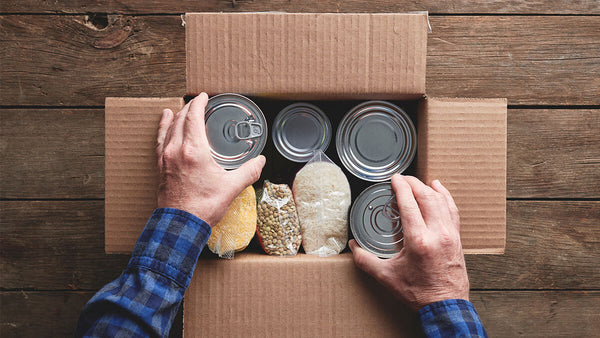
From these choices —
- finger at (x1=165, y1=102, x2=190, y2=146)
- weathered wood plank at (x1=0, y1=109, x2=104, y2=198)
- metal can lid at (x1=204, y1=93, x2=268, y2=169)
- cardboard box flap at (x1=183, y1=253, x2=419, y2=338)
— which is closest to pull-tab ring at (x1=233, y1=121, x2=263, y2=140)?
metal can lid at (x1=204, y1=93, x2=268, y2=169)

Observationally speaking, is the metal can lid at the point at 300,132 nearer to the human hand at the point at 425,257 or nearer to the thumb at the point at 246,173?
the thumb at the point at 246,173

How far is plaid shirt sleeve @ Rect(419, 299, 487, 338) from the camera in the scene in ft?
2.14

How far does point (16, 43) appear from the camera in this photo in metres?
1.18

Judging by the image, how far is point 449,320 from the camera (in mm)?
657

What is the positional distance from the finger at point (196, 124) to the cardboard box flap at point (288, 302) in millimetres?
244

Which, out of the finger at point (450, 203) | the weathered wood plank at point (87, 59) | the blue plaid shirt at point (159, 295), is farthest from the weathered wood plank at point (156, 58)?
the blue plaid shirt at point (159, 295)

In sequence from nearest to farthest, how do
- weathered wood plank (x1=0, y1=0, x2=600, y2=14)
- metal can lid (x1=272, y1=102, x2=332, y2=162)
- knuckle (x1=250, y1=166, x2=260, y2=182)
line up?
1. knuckle (x1=250, y1=166, x2=260, y2=182)
2. metal can lid (x1=272, y1=102, x2=332, y2=162)
3. weathered wood plank (x1=0, y1=0, x2=600, y2=14)

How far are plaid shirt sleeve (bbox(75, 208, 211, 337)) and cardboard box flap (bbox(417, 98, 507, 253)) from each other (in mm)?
483

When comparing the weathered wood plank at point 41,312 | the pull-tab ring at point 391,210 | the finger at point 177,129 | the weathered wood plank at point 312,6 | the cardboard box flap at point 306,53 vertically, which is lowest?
the weathered wood plank at point 41,312

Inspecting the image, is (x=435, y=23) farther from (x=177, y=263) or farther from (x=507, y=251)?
(x=177, y=263)

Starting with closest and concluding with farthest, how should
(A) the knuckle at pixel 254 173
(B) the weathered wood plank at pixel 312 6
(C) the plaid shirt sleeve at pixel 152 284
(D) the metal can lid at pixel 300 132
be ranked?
1. (C) the plaid shirt sleeve at pixel 152 284
2. (A) the knuckle at pixel 254 173
3. (D) the metal can lid at pixel 300 132
4. (B) the weathered wood plank at pixel 312 6

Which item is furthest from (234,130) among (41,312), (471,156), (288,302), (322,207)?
(41,312)

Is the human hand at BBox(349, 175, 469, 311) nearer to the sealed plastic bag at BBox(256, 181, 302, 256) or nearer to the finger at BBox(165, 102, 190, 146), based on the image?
the sealed plastic bag at BBox(256, 181, 302, 256)

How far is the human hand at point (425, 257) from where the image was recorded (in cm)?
67
